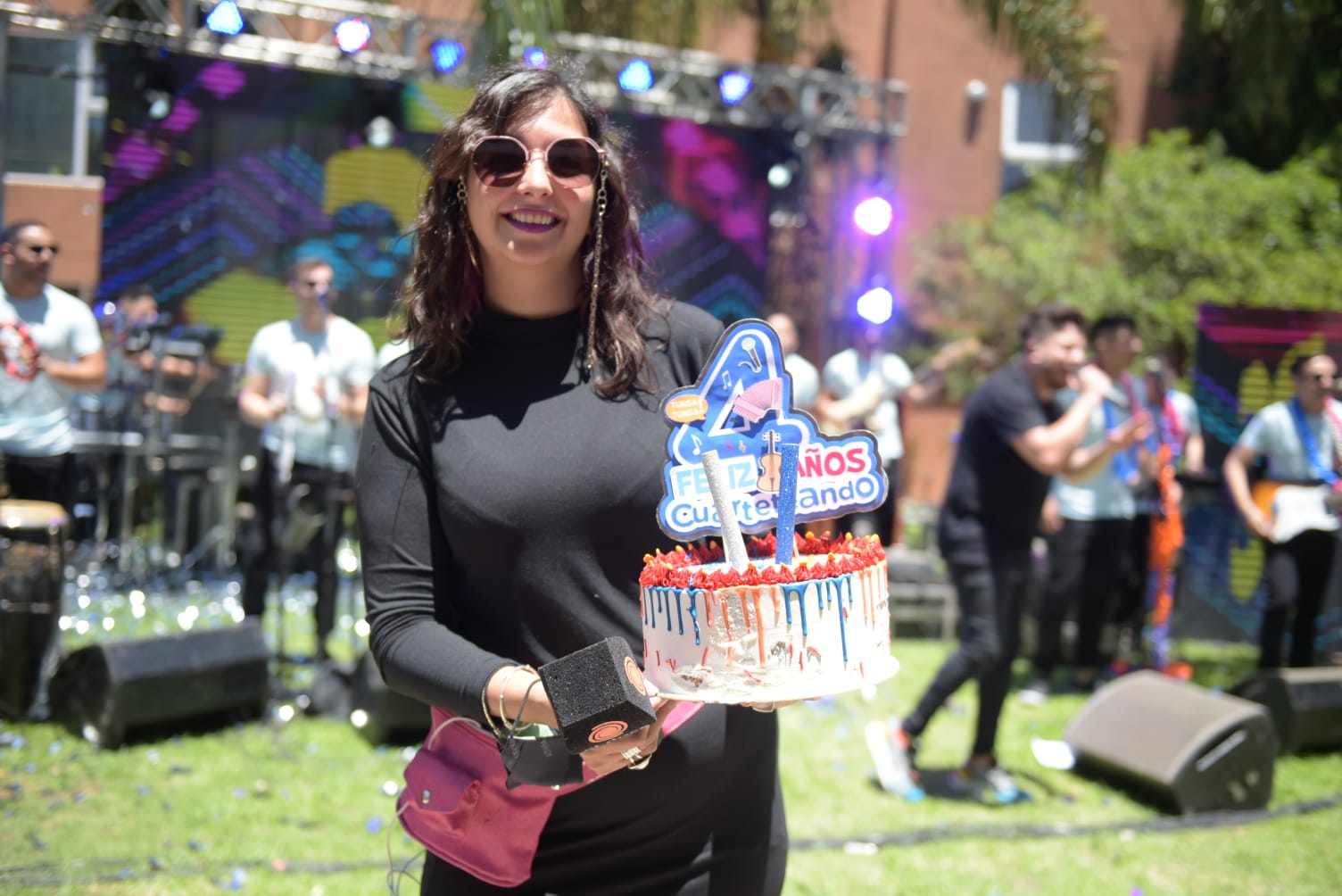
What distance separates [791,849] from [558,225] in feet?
10.7

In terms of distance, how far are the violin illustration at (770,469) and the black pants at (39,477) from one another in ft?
17.8

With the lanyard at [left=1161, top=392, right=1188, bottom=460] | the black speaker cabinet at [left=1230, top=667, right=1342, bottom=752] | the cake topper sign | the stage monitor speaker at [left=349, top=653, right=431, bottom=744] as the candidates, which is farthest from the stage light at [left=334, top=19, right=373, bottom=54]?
the cake topper sign

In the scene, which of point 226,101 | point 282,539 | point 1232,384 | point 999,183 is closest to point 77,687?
point 282,539

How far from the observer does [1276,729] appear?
5828 millimetres

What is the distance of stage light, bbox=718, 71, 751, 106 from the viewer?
10.3 m

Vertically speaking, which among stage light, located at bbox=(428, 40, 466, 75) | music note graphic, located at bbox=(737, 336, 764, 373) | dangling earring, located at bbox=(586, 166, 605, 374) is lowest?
music note graphic, located at bbox=(737, 336, 764, 373)

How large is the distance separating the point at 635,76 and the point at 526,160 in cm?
852

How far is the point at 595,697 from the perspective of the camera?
4.73 feet

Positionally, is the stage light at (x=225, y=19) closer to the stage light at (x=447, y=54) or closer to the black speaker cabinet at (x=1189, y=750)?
the stage light at (x=447, y=54)

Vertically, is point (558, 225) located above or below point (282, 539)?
above

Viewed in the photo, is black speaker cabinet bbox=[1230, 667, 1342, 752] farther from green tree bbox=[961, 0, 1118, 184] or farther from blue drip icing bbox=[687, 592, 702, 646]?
green tree bbox=[961, 0, 1118, 184]

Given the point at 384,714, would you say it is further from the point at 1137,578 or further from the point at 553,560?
the point at 1137,578

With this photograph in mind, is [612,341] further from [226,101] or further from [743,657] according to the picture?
[226,101]

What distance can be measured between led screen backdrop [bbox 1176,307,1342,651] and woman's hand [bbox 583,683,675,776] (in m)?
7.57
